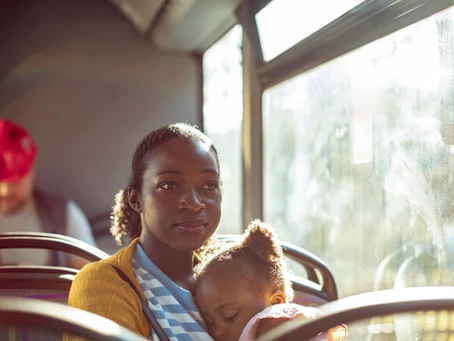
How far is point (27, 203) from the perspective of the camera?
14.5 feet

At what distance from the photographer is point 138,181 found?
155cm

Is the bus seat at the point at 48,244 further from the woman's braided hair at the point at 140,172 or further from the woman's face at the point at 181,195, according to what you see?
the woman's face at the point at 181,195

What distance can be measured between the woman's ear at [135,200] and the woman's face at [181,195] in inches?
1.7

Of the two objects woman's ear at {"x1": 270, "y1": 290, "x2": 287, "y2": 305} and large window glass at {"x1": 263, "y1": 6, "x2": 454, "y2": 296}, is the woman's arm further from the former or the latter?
large window glass at {"x1": 263, "y1": 6, "x2": 454, "y2": 296}

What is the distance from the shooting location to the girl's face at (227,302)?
139 centimetres

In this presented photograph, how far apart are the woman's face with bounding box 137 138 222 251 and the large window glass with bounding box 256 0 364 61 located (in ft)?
3.04

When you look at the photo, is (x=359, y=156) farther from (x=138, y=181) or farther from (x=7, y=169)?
(x=7, y=169)

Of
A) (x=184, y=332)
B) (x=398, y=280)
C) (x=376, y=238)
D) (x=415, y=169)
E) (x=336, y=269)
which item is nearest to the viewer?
(x=184, y=332)

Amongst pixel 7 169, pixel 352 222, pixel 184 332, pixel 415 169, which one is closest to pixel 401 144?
pixel 415 169

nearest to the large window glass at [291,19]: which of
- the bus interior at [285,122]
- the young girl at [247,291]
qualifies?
the bus interior at [285,122]

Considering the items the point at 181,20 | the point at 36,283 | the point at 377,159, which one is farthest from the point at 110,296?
the point at 181,20

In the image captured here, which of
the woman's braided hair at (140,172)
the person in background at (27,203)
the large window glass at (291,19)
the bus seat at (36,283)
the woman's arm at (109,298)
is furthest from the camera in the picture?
the person in background at (27,203)

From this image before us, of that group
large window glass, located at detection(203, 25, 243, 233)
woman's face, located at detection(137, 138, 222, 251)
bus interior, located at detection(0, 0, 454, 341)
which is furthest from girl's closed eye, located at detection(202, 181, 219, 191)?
large window glass, located at detection(203, 25, 243, 233)

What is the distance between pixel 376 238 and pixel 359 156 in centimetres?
29
